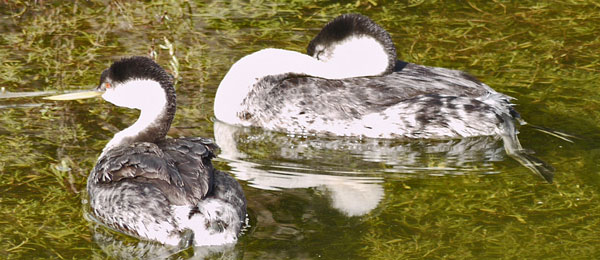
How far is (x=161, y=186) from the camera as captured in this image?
649 centimetres

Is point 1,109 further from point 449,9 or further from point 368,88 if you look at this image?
point 449,9

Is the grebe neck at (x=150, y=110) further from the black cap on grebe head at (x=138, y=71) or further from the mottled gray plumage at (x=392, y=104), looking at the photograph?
the mottled gray plumage at (x=392, y=104)

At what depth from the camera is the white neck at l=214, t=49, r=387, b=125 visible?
8953 mm

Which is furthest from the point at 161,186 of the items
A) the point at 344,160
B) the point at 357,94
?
the point at 357,94

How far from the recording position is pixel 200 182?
650cm

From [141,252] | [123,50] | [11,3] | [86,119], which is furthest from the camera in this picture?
[11,3]

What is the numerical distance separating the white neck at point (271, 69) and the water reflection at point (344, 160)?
350 mm

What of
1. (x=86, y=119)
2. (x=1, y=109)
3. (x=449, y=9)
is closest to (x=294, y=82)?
(x=86, y=119)

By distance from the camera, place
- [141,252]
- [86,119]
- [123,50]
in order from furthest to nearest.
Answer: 1. [123,50]
2. [86,119]
3. [141,252]

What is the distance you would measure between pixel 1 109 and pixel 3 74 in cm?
75

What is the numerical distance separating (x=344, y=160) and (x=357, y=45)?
1.28 m

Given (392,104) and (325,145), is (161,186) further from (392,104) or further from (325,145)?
(392,104)

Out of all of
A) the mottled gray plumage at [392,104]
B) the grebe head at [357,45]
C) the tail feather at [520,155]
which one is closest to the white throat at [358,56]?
the grebe head at [357,45]

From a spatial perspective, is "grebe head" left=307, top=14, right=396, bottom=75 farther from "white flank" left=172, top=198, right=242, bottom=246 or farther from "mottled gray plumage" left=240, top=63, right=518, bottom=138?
"white flank" left=172, top=198, right=242, bottom=246
